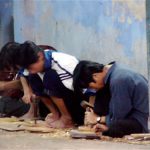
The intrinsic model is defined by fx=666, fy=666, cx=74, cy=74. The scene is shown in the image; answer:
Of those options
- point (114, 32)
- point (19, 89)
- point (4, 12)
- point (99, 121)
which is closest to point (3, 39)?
point (4, 12)

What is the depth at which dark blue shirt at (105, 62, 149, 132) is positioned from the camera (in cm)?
625

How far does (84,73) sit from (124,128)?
2.15ft

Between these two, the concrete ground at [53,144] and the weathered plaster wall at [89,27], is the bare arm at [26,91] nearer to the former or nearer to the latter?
the concrete ground at [53,144]

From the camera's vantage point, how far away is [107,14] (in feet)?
25.9

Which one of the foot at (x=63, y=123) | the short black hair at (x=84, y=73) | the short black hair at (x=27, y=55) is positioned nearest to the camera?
the short black hair at (x=84, y=73)

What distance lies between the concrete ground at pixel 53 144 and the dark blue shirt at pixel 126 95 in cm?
31

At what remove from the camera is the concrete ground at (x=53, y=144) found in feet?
19.7

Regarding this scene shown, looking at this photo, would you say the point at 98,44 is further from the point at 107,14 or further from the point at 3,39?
the point at 3,39

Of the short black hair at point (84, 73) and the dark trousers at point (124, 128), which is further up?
the short black hair at point (84, 73)

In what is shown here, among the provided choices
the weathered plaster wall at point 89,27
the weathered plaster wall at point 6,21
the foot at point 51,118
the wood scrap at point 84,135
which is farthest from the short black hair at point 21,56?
the weathered plaster wall at point 6,21

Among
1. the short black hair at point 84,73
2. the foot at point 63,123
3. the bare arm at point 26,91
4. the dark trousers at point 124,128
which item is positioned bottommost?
the foot at point 63,123

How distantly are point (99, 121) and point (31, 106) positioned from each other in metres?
1.59

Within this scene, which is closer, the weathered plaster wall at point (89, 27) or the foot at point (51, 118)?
the foot at point (51, 118)

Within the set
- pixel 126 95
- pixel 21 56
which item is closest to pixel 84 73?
pixel 126 95
